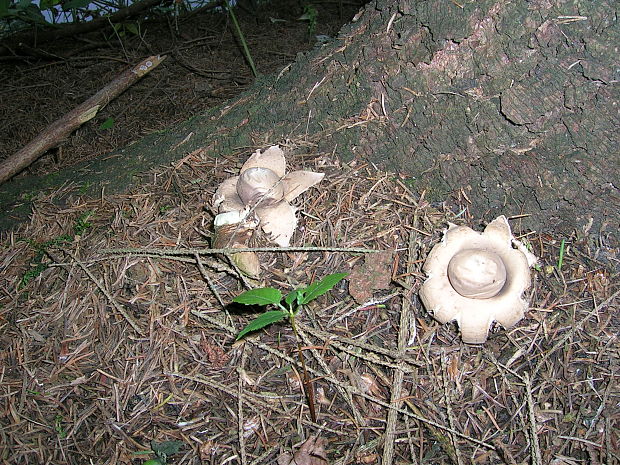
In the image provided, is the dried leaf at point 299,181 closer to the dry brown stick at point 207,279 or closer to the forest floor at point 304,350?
the forest floor at point 304,350

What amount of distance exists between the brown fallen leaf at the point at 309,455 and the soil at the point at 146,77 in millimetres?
3055

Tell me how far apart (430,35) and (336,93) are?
0.50 m

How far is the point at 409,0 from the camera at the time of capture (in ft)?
6.53

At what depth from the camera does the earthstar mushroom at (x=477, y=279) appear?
1.67m

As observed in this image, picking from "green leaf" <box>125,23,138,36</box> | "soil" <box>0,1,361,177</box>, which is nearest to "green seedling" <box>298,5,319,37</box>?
"soil" <box>0,1,361,177</box>

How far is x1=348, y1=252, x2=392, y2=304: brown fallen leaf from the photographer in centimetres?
181

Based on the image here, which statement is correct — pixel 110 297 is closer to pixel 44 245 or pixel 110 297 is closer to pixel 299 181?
pixel 44 245

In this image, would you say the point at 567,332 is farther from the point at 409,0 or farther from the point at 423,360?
the point at 409,0

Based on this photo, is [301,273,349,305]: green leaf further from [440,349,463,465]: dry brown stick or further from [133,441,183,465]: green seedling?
[133,441,183,465]: green seedling

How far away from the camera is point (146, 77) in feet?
15.1

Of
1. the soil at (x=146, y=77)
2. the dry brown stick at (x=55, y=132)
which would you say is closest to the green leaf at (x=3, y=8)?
the soil at (x=146, y=77)

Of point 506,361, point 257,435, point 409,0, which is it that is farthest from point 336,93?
point 257,435

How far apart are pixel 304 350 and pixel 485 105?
115 cm

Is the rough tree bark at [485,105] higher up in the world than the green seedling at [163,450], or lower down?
higher up
